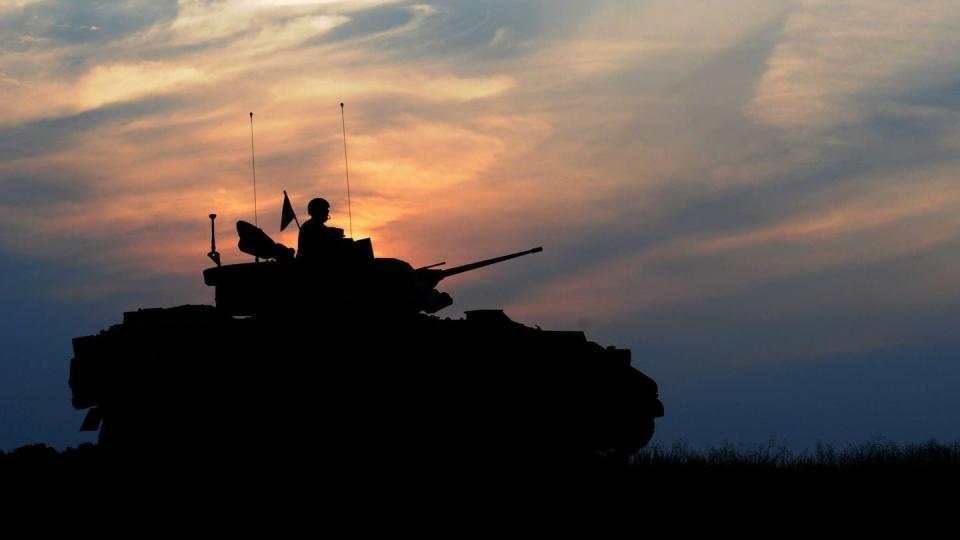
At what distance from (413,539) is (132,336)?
13.5 ft

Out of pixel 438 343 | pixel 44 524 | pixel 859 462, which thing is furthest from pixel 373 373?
pixel 859 462

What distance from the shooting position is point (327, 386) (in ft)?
51.0

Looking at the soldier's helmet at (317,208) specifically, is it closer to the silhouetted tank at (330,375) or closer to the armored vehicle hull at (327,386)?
the silhouetted tank at (330,375)

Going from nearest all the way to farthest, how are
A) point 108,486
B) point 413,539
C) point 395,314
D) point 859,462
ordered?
point 413,539, point 108,486, point 395,314, point 859,462

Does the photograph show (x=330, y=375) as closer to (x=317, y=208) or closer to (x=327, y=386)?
(x=327, y=386)

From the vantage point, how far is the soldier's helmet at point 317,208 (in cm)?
1692

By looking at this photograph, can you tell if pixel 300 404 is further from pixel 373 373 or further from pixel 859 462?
pixel 859 462

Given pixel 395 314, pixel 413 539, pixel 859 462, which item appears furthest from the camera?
pixel 859 462

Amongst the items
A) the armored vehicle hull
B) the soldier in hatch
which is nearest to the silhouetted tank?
the armored vehicle hull

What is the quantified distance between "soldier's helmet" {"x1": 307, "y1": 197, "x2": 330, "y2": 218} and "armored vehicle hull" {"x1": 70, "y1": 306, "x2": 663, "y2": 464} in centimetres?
154

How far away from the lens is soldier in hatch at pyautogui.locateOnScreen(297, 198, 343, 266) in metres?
16.4

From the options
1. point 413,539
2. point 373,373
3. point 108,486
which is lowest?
point 413,539

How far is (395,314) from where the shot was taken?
1623 centimetres

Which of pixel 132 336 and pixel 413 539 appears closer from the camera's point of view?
pixel 413 539
